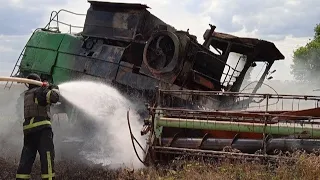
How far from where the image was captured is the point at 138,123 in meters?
9.43

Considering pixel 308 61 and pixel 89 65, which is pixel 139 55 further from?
pixel 308 61

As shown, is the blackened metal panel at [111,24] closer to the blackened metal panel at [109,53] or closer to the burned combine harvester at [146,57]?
the burned combine harvester at [146,57]

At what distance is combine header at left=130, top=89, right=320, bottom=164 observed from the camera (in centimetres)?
638

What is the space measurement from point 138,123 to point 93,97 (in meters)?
1.07

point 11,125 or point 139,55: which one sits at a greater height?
point 139,55

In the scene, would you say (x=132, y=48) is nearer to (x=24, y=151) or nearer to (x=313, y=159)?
(x=24, y=151)

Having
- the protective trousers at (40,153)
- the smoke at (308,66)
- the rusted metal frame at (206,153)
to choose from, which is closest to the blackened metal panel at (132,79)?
the rusted metal frame at (206,153)

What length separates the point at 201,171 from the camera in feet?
21.1

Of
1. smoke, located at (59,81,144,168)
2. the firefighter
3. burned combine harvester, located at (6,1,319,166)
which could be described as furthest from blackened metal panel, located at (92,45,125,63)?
the firefighter

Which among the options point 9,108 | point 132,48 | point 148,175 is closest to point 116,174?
point 148,175

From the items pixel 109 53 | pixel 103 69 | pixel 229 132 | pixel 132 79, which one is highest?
pixel 109 53

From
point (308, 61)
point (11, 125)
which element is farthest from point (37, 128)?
point (308, 61)

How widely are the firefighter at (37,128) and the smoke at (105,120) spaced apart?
1748 millimetres

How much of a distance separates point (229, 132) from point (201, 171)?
102 centimetres
